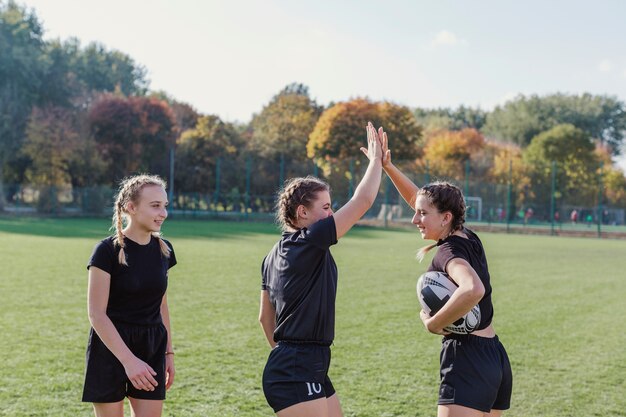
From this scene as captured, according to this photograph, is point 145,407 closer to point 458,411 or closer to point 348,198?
point 458,411

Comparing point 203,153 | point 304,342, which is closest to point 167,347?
point 304,342

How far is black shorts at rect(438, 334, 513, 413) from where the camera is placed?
3596 mm

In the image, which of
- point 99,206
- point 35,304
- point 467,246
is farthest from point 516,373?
point 99,206

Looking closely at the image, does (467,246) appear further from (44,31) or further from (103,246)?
(44,31)

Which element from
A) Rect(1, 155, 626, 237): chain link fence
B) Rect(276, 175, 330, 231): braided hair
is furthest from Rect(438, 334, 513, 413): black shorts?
Rect(1, 155, 626, 237): chain link fence

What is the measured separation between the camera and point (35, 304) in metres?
10.5

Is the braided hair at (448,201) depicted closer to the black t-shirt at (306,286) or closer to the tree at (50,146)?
the black t-shirt at (306,286)

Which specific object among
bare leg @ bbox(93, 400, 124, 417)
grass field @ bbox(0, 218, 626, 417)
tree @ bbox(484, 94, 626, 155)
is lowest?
grass field @ bbox(0, 218, 626, 417)

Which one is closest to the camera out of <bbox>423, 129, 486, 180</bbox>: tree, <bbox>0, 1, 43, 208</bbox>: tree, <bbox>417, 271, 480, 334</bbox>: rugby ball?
<bbox>417, 271, 480, 334</bbox>: rugby ball

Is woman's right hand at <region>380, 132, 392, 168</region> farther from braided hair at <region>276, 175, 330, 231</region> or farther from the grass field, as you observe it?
the grass field

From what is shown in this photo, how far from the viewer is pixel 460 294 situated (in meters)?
3.45

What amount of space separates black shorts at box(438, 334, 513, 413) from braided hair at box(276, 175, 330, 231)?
1007 millimetres

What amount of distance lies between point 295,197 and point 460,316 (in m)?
1.01

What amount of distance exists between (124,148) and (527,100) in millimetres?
51864
